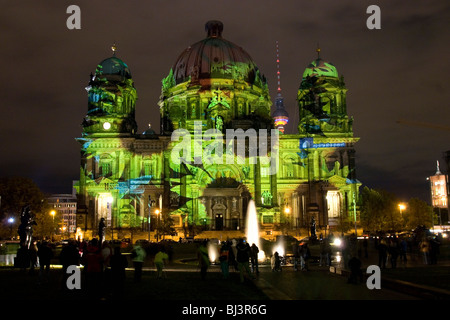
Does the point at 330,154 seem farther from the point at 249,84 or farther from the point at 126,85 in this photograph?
the point at 126,85

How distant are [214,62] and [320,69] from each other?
18.2 meters

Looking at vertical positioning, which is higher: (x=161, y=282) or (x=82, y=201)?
(x=82, y=201)

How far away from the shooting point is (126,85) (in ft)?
253

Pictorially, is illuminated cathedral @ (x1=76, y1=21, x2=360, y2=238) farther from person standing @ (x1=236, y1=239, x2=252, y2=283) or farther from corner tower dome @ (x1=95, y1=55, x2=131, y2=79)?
person standing @ (x1=236, y1=239, x2=252, y2=283)

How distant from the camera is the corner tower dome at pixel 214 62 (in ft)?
275

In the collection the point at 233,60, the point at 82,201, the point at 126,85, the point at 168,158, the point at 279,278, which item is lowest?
the point at 279,278

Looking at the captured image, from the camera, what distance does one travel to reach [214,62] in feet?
278

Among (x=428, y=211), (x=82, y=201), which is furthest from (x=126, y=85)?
(x=428, y=211)

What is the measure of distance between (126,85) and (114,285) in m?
64.4

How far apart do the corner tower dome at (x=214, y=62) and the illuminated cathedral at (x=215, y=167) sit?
352 inches

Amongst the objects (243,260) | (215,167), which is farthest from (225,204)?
(243,260)

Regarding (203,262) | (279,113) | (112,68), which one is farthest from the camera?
(279,113)

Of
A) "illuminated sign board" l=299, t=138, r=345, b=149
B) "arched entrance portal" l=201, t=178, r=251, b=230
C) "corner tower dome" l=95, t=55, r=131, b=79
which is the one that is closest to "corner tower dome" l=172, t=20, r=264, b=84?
"corner tower dome" l=95, t=55, r=131, b=79

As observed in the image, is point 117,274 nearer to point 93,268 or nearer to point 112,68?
point 93,268
